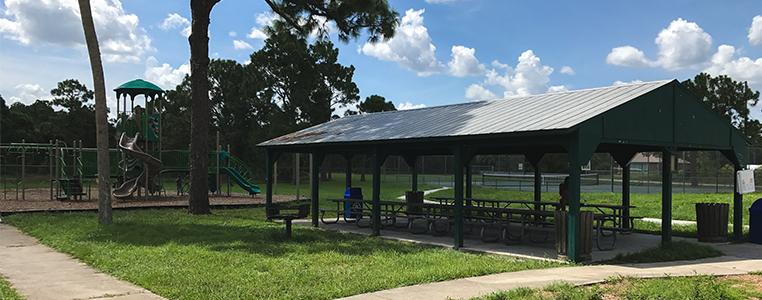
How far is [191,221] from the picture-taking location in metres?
15.6

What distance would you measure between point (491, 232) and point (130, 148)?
14.5 m

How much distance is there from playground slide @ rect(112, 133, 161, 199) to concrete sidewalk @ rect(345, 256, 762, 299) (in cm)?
1771

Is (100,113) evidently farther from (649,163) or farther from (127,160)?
(649,163)

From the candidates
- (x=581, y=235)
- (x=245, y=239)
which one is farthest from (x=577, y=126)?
(x=245, y=239)

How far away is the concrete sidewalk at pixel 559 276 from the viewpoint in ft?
23.1

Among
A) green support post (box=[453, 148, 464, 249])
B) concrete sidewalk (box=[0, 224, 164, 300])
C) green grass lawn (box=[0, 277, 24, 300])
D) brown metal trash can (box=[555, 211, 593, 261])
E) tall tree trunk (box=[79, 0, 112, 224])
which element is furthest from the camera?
tall tree trunk (box=[79, 0, 112, 224])

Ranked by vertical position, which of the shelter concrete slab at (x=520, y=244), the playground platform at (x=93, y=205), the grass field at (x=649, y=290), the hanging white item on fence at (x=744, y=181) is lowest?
the shelter concrete slab at (x=520, y=244)

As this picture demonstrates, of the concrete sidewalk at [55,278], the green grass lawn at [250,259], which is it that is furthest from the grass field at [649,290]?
the concrete sidewalk at [55,278]

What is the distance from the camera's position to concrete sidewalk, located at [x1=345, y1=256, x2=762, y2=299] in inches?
277

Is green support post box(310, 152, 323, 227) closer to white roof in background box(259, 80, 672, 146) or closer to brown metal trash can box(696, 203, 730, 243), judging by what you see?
white roof in background box(259, 80, 672, 146)

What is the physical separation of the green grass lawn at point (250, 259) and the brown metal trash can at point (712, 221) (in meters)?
5.11

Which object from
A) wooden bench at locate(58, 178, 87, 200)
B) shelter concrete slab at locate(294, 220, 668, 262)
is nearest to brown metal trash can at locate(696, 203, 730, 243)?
shelter concrete slab at locate(294, 220, 668, 262)

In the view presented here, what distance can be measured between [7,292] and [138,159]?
1700 cm

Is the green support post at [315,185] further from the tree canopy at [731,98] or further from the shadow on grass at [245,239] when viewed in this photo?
the tree canopy at [731,98]
